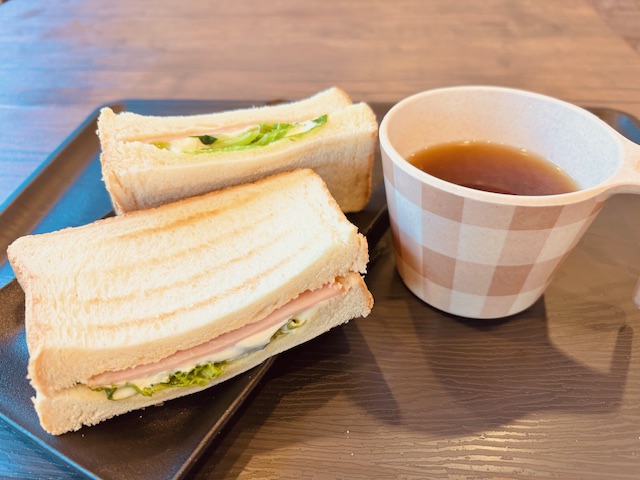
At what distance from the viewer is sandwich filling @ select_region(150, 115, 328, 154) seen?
1.25 m

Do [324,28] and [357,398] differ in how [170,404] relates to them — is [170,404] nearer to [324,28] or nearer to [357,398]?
[357,398]

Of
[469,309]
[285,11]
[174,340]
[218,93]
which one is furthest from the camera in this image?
[285,11]

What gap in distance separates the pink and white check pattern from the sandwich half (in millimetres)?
128

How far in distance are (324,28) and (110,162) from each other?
68.4 inches

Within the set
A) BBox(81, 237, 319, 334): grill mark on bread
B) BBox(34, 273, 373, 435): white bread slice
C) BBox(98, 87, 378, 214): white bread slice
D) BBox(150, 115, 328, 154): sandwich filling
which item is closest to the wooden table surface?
BBox(34, 273, 373, 435): white bread slice

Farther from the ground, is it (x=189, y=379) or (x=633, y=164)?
(x=633, y=164)

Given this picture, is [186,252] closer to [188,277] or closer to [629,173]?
[188,277]

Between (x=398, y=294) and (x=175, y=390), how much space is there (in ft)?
1.78

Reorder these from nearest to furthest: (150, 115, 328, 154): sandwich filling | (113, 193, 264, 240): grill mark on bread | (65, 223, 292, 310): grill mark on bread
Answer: (65, 223, 292, 310): grill mark on bread → (113, 193, 264, 240): grill mark on bread → (150, 115, 328, 154): sandwich filling

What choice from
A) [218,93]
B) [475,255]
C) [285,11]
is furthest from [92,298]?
[285,11]

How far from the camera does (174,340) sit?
3.04ft

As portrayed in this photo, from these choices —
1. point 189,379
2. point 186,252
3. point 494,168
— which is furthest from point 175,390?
point 494,168

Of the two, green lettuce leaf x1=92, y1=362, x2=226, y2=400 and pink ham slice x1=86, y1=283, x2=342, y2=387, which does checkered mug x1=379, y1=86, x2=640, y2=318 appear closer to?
pink ham slice x1=86, y1=283, x2=342, y2=387

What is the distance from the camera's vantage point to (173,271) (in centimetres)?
105
